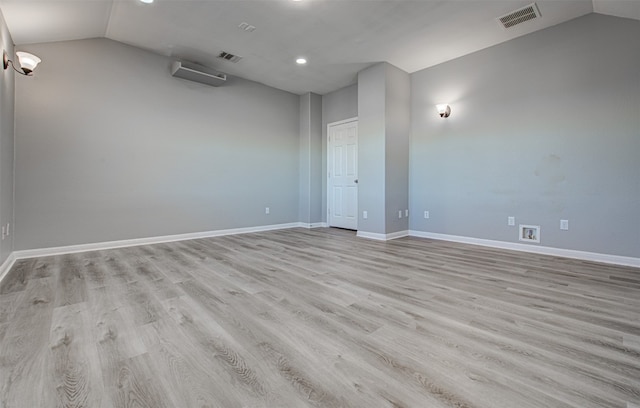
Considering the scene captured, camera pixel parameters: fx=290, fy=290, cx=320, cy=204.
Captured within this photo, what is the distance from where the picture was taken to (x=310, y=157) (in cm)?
609

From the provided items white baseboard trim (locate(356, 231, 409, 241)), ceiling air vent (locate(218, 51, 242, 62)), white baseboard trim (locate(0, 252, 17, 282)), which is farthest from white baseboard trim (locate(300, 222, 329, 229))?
white baseboard trim (locate(0, 252, 17, 282))

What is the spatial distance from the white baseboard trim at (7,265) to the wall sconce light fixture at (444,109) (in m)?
5.50

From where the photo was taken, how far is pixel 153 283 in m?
2.52

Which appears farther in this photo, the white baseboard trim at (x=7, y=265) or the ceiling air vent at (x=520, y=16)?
the ceiling air vent at (x=520, y=16)

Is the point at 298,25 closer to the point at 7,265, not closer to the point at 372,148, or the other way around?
the point at 372,148

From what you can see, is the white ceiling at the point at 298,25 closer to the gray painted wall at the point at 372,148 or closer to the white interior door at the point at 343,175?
the gray painted wall at the point at 372,148

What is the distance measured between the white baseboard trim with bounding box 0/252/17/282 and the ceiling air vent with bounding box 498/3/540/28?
5.76m

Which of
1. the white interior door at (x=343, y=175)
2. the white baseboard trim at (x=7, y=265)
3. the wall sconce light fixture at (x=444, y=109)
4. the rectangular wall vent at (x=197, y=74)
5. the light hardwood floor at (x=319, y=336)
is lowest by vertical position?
the light hardwood floor at (x=319, y=336)

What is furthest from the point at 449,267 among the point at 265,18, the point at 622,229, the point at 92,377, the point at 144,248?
the point at 144,248

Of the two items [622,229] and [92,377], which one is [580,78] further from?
[92,377]

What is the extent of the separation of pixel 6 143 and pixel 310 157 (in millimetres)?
4350

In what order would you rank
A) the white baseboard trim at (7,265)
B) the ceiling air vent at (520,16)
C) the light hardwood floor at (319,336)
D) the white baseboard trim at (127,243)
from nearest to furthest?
the light hardwood floor at (319,336) → the white baseboard trim at (7,265) → the ceiling air vent at (520,16) → the white baseboard trim at (127,243)

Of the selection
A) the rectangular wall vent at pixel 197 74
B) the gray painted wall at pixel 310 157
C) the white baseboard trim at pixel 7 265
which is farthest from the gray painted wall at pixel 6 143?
the gray painted wall at pixel 310 157

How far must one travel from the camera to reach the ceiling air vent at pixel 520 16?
3.18 meters
